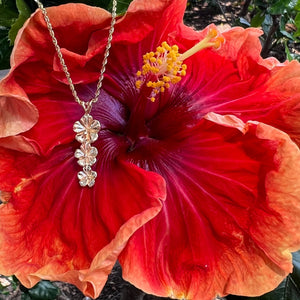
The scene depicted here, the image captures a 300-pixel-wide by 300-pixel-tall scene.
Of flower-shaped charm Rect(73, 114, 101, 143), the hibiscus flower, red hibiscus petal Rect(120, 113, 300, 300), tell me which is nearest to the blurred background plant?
the hibiscus flower

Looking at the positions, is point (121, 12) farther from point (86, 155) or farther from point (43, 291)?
point (43, 291)

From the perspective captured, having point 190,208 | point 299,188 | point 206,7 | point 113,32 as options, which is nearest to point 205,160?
point 190,208

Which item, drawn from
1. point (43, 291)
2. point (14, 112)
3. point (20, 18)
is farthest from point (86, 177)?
point (43, 291)

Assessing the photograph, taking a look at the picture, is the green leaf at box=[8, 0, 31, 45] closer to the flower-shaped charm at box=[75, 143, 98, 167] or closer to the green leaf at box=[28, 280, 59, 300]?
the flower-shaped charm at box=[75, 143, 98, 167]

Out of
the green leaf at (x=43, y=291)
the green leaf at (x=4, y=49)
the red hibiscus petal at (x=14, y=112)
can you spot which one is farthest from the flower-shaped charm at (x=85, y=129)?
the green leaf at (x=43, y=291)

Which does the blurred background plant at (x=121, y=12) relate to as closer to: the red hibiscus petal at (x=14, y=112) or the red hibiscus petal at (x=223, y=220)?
the red hibiscus petal at (x=14, y=112)

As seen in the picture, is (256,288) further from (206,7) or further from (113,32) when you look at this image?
(206,7)
